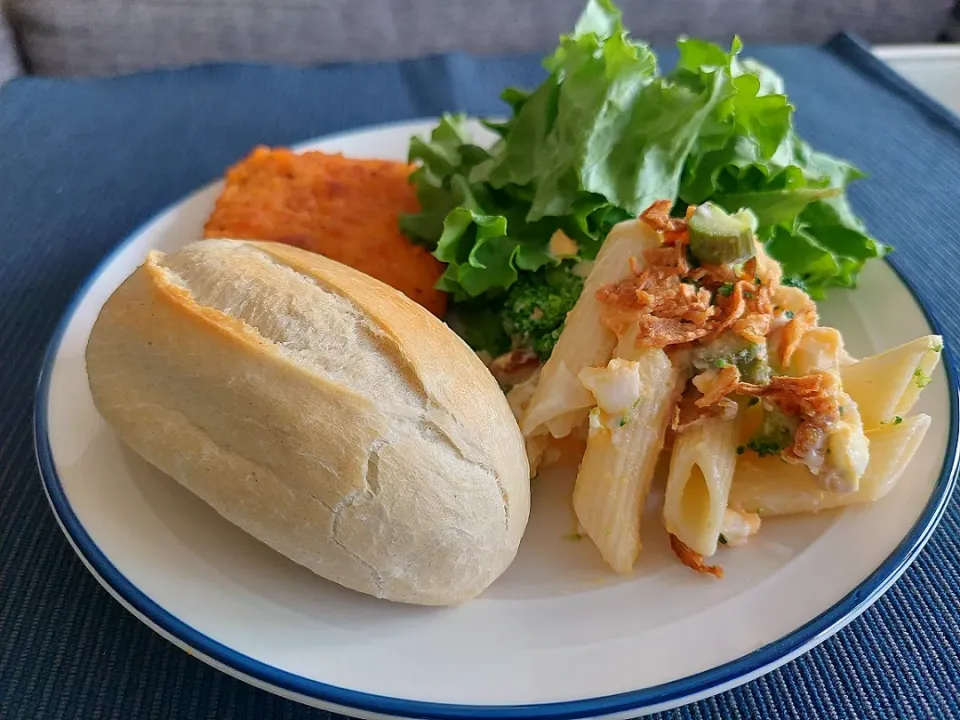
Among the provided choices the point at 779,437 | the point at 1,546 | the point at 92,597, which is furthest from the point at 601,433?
the point at 1,546

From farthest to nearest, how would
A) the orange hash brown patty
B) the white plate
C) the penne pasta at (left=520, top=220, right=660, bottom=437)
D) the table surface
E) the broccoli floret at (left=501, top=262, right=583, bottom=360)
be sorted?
the table surface, the orange hash brown patty, the broccoli floret at (left=501, top=262, right=583, bottom=360), the penne pasta at (left=520, top=220, right=660, bottom=437), the white plate

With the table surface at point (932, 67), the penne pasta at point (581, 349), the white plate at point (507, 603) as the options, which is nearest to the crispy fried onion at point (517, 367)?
the penne pasta at point (581, 349)

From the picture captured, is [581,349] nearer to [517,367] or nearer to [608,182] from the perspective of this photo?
[517,367]

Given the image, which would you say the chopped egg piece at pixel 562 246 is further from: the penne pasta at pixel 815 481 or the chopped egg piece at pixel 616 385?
the penne pasta at pixel 815 481

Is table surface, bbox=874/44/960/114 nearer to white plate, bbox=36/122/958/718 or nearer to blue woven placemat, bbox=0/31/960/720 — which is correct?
blue woven placemat, bbox=0/31/960/720

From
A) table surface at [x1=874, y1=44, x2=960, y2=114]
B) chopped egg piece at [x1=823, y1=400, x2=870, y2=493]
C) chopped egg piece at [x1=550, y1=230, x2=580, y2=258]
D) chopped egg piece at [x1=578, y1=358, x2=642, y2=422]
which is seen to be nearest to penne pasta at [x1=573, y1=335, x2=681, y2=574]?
chopped egg piece at [x1=578, y1=358, x2=642, y2=422]

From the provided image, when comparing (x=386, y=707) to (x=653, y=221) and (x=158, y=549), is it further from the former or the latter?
(x=653, y=221)

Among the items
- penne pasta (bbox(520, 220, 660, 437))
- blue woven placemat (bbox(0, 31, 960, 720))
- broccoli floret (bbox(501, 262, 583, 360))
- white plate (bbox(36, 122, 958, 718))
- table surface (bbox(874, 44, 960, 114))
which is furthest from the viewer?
table surface (bbox(874, 44, 960, 114))
